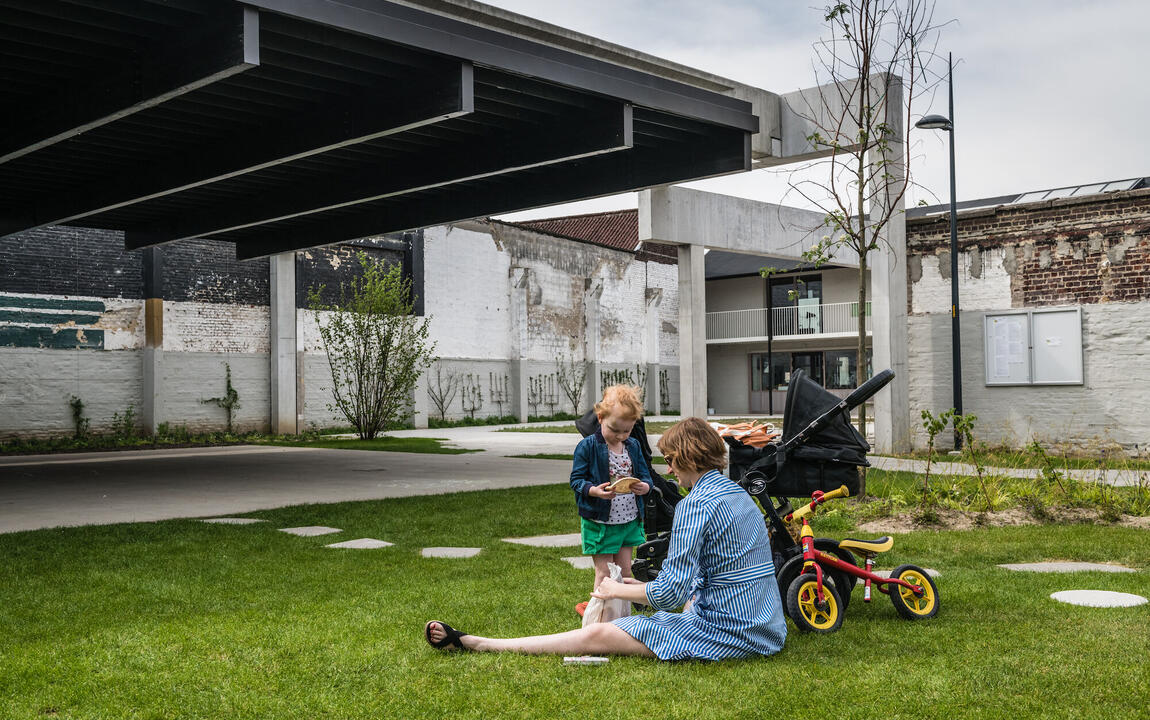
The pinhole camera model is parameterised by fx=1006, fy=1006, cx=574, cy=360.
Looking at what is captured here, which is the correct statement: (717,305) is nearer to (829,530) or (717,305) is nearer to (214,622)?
(829,530)


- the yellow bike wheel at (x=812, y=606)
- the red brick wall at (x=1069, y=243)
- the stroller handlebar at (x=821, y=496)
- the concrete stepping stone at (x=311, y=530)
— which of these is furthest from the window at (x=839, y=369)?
the yellow bike wheel at (x=812, y=606)

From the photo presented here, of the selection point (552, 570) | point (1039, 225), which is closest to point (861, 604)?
point (552, 570)

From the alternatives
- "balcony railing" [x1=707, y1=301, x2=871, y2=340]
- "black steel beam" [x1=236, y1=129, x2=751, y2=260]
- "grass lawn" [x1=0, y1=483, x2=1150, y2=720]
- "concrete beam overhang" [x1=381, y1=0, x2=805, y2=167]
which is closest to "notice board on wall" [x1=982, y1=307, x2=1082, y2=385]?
"concrete beam overhang" [x1=381, y1=0, x2=805, y2=167]

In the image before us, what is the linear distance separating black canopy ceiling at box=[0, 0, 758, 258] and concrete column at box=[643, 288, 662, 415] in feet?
76.8

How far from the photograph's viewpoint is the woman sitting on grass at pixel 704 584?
4055 millimetres

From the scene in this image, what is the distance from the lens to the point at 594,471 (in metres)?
4.88

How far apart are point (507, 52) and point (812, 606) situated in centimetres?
625

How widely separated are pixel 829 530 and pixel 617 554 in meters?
3.58

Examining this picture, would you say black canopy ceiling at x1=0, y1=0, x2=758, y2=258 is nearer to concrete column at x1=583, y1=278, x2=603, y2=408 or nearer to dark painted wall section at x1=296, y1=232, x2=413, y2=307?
dark painted wall section at x1=296, y1=232, x2=413, y2=307

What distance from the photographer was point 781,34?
10.9m

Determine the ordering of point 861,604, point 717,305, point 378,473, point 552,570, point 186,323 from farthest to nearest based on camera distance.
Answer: point 717,305, point 186,323, point 378,473, point 552,570, point 861,604

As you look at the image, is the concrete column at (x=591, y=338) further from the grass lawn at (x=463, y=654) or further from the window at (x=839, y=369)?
→ the grass lawn at (x=463, y=654)

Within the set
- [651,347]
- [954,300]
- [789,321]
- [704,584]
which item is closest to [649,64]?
[954,300]

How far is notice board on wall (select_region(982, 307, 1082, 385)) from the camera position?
14.7 m
